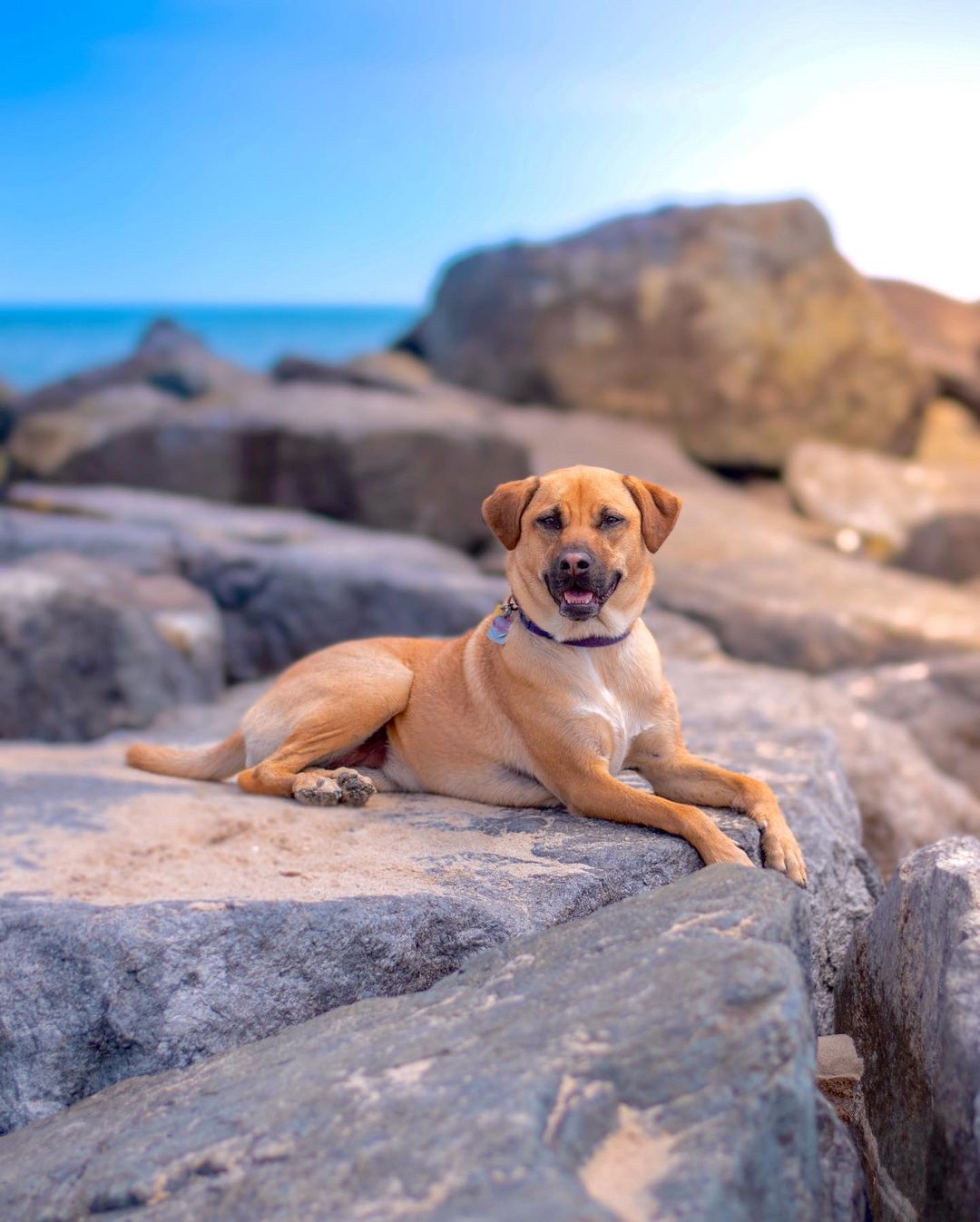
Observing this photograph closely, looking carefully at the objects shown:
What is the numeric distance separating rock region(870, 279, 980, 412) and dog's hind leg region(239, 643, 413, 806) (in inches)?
535

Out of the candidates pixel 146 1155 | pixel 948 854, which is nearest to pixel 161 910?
pixel 146 1155

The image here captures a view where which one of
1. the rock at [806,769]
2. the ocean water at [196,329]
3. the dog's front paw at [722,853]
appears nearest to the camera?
the dog's front paw at [722,853]

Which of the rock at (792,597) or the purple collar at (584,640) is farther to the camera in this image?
the rock at (792,597)

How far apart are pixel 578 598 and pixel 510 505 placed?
48cm

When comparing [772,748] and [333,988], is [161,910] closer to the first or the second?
[333,988]

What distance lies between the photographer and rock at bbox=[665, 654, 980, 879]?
630 cm

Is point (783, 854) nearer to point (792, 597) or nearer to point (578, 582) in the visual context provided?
point (578, 582)

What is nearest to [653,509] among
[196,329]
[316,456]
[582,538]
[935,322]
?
[582,538]

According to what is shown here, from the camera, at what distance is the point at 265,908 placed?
3.65 m

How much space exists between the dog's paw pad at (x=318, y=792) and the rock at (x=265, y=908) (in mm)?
59

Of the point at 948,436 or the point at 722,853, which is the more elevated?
the point at 948,436

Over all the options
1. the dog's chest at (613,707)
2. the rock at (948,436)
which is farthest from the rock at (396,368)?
the dog's chest at (613,707)

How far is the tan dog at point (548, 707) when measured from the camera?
404 centimetres

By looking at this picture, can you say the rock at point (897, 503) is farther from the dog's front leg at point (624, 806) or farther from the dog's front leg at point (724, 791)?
the dog's front leg at point (624, 806)
